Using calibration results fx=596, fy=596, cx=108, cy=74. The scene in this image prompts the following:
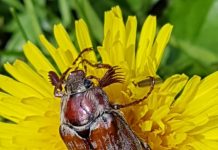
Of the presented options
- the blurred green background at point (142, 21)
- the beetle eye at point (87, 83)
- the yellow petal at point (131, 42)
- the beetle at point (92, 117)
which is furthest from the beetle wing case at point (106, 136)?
the blurred green background at point (142, 21)

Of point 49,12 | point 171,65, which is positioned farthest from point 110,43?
Answer: point 49,12

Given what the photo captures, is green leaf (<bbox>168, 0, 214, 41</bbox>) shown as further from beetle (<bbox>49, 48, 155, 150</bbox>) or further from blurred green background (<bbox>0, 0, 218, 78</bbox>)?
beetle (<bbox>49, 48, 155, 150</bbox>)

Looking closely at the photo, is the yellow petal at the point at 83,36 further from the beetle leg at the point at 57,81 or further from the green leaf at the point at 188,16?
the green leaf at the point at 188,16

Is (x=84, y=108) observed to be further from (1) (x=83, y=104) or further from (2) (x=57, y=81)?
(2) (x=57, y=81)

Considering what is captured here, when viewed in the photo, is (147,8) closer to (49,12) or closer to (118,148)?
(49,12)

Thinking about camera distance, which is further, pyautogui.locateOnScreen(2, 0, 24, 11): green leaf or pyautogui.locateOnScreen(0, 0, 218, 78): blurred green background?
pyautogui.locateOnScreen(2, 0, 24, 11): green leaf

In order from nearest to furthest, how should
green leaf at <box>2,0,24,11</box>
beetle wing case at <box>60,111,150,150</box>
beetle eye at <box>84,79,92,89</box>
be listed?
1. beetle wing case at <box>60,111,150,150</box>
2. beetle eye at <box>84,79,92,89</box>
3. green leaf at <box>2,0,24,11</box>

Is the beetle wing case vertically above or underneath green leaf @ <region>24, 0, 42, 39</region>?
underneath

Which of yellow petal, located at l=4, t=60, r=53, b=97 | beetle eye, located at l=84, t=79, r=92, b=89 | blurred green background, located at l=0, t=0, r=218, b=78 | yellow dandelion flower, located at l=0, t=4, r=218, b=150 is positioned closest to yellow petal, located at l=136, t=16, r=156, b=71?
yellow dandelion flower, located at l=0, t=4, r=218, b=150
